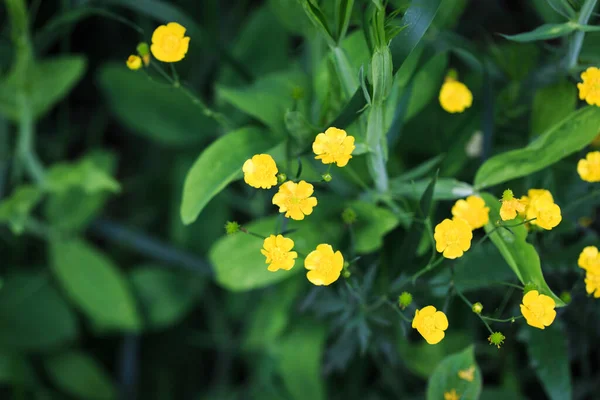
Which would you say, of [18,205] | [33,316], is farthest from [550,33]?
[33,316]

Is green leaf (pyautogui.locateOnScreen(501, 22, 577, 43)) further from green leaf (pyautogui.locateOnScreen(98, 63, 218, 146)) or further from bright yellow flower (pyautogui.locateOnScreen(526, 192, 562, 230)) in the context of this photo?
green leaf (pyautogui.locateOnScreen(98, 63, 218, 146))

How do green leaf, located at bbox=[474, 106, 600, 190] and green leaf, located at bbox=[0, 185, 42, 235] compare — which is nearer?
green leaf, located at bbox=[474, 106, 600, 190]

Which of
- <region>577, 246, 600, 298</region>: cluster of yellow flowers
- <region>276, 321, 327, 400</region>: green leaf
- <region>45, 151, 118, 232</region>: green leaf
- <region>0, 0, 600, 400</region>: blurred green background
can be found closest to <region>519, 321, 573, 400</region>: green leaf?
<region>0, 0, 600, 400</region>: blurred green background

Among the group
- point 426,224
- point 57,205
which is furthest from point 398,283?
point 57,205

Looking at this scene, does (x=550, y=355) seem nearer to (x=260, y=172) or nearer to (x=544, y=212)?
(x=544, y=212)

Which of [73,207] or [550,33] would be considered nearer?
[550,33]

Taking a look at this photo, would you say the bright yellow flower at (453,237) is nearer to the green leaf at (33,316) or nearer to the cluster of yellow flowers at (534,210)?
the cluster of yellow flowers at (534,210)
